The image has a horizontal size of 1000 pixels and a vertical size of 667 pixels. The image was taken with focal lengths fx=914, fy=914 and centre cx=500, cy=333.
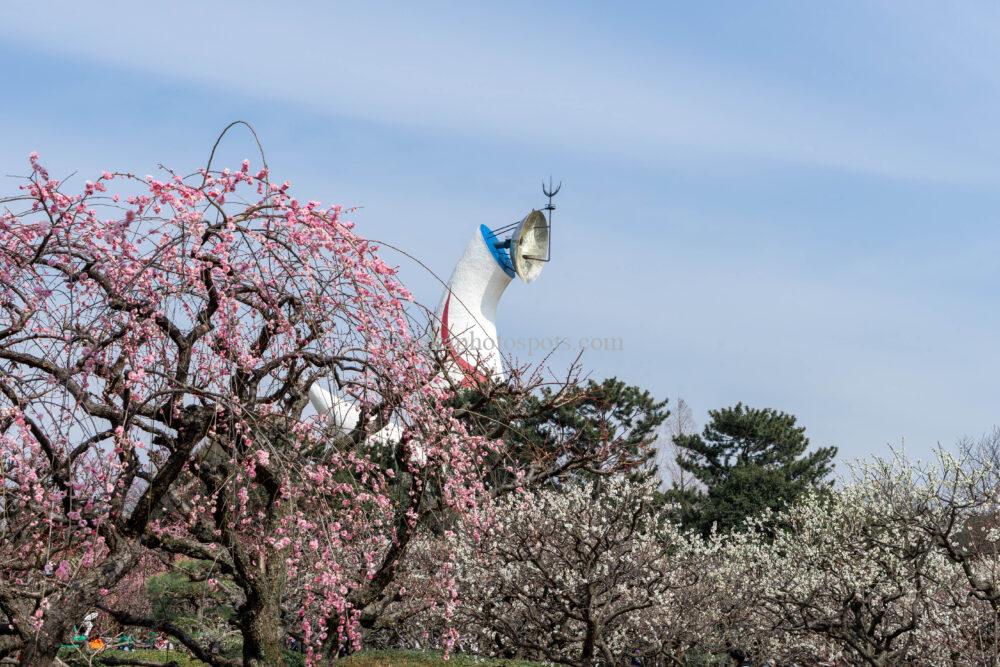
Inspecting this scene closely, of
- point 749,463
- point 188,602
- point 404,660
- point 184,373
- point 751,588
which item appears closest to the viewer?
point 184,373

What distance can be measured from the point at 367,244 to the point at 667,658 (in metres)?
11.7

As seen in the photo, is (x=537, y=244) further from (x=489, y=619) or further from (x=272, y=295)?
(x=272, y=295)

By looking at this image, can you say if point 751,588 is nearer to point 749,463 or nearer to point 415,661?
point 415,661

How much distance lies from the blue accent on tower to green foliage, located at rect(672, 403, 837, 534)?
7.48 metres

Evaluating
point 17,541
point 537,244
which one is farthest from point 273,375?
point 537,244

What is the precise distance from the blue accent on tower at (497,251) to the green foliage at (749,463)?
24.6 feet

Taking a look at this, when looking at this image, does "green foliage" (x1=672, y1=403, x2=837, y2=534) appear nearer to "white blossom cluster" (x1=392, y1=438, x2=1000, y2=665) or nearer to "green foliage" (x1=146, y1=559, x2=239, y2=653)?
"white blossom cluster" (x1=392, y1=438, x2=1000, y2=665)

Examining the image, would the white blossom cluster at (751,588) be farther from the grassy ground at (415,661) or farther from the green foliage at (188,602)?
the green foliage at (188,602)

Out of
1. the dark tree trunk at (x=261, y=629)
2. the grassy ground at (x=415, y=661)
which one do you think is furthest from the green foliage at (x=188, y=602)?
the dark tree trunk at (x=261, y=629)

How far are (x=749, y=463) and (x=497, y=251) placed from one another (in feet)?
33.0

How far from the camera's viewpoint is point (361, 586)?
339 inches

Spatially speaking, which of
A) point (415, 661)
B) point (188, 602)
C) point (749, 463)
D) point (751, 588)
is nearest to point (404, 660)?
point (415, 661)

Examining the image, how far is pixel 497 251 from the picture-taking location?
2909 cm

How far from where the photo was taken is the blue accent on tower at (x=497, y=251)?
2903cm
